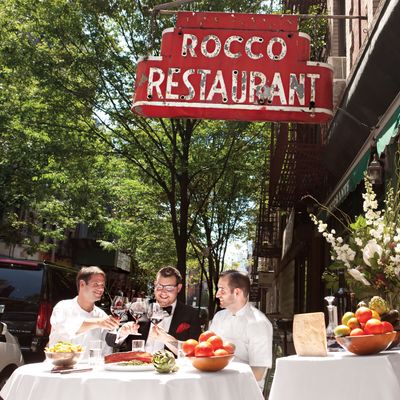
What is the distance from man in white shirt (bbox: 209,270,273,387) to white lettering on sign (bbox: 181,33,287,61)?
400 centimetres

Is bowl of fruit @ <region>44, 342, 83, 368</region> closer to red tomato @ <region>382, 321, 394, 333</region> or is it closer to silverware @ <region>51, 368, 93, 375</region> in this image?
silverware @ <region>51, 368, 93, 375</region>

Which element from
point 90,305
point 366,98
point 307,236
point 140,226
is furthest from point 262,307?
point 90,305

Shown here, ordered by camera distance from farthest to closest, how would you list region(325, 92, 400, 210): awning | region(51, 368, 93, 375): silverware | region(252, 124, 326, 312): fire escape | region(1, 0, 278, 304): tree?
region(1, 0, 278, 304): tree → region(252, 124, 326, 312): fire escape → region(325, 92, 400, 210): awning → region(51, 368, 93, 375): silverware

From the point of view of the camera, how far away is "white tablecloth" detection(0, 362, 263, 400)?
9.95 ft

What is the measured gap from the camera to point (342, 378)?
10.7 ft

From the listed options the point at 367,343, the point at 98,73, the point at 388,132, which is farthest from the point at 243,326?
the point at 98,73

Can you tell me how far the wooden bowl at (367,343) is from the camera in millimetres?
3391

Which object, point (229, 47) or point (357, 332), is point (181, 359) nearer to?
point (357, 332)

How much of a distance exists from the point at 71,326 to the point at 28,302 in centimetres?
554

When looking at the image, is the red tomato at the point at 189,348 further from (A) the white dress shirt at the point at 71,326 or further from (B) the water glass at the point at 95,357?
(A) the white dress shirt at the point at 71,326

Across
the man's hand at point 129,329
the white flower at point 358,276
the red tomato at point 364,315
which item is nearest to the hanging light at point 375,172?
the white flower at point 358,276

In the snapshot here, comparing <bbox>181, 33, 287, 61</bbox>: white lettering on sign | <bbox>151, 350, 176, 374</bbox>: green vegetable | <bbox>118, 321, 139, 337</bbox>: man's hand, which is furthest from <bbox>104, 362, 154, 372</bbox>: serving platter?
<bbox>181, 33, 287, 61</bbox>: white lettering on sign

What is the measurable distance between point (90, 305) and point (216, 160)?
11412 mm

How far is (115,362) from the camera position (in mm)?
3609
